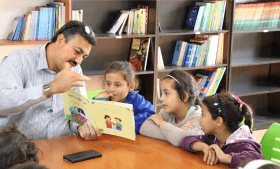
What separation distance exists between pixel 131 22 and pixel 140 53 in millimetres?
325

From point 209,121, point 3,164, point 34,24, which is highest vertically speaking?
point 34,24

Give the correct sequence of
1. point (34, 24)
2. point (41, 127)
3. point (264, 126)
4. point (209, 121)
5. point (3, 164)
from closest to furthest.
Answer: point (3, 164) < point (209, 121) < point (41, 127) < point (34, 24) < point (264, 126)

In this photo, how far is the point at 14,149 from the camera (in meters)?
0.91

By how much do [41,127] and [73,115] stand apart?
0.23m

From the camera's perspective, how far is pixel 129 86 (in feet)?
7.79

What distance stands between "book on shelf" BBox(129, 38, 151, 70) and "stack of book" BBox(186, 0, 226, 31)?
596mm

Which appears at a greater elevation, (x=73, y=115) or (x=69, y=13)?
(x=69, y=13)

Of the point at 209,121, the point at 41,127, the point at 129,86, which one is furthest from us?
the point at 129,86

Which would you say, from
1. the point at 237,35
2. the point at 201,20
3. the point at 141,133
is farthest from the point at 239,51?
the point at 141,133

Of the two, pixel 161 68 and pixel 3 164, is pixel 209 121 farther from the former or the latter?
pixel 161 68

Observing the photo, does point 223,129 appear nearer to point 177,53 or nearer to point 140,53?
point 140,53

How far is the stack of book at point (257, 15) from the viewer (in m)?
3.92

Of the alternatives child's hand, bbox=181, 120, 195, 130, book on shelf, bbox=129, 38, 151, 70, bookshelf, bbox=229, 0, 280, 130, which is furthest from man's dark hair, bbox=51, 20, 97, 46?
bookshelf, bbox=229, 0, 280, 130

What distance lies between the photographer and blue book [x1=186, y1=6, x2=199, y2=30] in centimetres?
367
